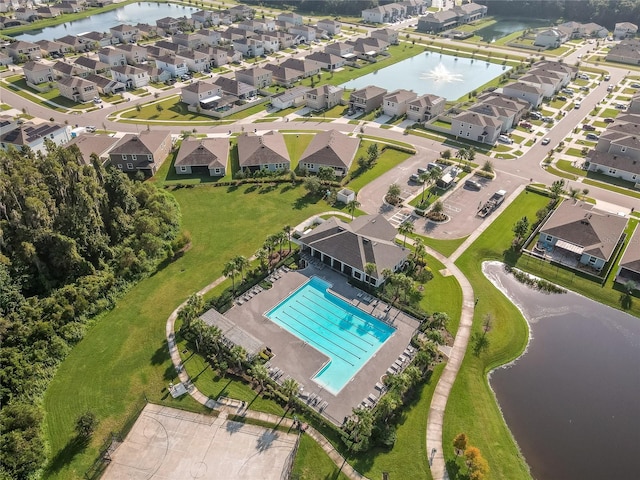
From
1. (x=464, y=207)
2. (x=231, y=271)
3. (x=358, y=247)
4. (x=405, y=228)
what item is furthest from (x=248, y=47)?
(x=231, y=271)

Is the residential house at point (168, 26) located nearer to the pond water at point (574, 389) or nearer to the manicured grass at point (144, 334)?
the manicured grass at point (144, 334)

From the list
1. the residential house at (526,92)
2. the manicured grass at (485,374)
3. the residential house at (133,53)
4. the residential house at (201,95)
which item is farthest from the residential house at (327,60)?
the manicured grass at (485,374)

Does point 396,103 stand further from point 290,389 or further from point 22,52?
point 22,52

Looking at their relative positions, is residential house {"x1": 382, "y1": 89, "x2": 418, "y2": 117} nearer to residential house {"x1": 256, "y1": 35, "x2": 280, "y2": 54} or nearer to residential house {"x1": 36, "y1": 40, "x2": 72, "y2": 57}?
residential house {"x1": 256, "y1": 35, "x2": 280, "y2": 54}

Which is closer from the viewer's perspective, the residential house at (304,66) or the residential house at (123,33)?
A: the residential house at (304,66)

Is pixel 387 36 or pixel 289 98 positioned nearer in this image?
pixel 289 98

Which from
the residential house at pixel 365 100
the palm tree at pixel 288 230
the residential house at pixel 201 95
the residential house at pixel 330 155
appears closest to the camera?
the palm tree at pixel 288 230

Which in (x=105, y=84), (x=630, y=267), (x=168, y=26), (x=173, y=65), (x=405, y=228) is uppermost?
(x=168, y=26)
